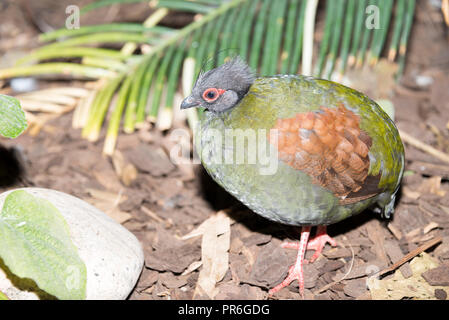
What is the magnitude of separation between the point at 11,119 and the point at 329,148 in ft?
6.24

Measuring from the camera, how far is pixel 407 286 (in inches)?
125

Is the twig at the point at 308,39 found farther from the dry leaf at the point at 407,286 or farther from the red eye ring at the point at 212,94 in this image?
the dry leaf at the point at 407,286

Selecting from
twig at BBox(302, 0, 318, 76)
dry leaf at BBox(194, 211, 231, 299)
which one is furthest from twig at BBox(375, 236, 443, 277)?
twig at BBox(302, 0, 318, 76)

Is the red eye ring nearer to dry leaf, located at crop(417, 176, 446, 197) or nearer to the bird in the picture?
the bird

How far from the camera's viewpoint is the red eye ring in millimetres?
3022

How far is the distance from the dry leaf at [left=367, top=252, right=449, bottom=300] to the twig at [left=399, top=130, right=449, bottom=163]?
1170 mm

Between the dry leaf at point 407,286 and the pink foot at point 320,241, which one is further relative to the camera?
the pink foot at point 320,241

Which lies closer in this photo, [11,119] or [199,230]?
[11,119]

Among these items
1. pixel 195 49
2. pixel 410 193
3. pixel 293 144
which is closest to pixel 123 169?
pixel 195 49

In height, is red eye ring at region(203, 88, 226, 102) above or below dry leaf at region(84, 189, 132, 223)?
above

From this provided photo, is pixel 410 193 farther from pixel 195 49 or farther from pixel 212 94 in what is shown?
pixel 195 49

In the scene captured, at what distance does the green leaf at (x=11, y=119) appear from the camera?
2832 millimetres

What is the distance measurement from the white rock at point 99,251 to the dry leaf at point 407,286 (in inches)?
62.1

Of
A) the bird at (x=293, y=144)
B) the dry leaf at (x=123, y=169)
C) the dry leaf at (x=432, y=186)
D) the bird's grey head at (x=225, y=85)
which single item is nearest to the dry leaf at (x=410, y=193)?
the dry leaf at (x=432, y=186)
